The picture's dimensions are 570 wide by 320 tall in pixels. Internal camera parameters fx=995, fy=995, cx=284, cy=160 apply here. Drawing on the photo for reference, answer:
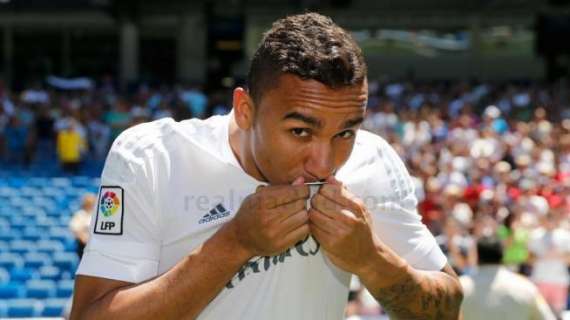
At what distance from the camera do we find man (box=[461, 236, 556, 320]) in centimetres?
433

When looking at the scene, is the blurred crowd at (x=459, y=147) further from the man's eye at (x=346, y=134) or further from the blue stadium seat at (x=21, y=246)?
the man's eye at (x=346, y=134)

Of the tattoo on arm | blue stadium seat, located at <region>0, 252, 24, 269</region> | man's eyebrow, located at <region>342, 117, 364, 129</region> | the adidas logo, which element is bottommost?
blue stadium seat, located at <region>0, 252, 24, 269</region>

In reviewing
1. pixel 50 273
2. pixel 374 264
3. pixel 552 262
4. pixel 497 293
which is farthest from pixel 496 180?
pixel 374 264

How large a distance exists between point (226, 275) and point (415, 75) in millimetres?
24792

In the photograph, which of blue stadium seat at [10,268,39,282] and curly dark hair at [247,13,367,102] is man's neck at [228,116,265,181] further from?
blue stadium seat at [10,268,39,282]

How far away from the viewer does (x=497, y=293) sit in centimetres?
443

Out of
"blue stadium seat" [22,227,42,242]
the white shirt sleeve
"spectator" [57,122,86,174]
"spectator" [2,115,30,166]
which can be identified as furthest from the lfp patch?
"spectator" [2,115,30,166]

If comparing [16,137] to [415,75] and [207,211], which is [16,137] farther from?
[207,211]

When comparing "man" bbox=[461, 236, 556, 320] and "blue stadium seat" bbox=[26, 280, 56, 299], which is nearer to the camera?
"man" bbox=[461, 236, 556, 320]

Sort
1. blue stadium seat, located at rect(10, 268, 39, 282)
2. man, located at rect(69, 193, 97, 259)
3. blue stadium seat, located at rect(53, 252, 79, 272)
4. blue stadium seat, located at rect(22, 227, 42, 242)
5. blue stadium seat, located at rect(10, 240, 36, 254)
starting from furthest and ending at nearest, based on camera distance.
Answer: blue stadium seat, located at rect(22, 227, 42, 242) → blue stadium seat, located at rect(10, 240, 36, 254) → blue stadium seat, located at rect(53, 252, 79, 272) → blue stadium seat, located at rect(10, 268, 39, 282) → man, located at rect(69, 193, 97, 259)

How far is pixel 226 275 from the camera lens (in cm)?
167

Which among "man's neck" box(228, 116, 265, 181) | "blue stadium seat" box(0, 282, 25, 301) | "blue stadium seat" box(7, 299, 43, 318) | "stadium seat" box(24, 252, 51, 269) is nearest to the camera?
"man's neck" box(228, 116, 265, 181)

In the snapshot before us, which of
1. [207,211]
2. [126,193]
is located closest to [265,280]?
[207,211]

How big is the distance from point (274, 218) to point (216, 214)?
0.27 meters
